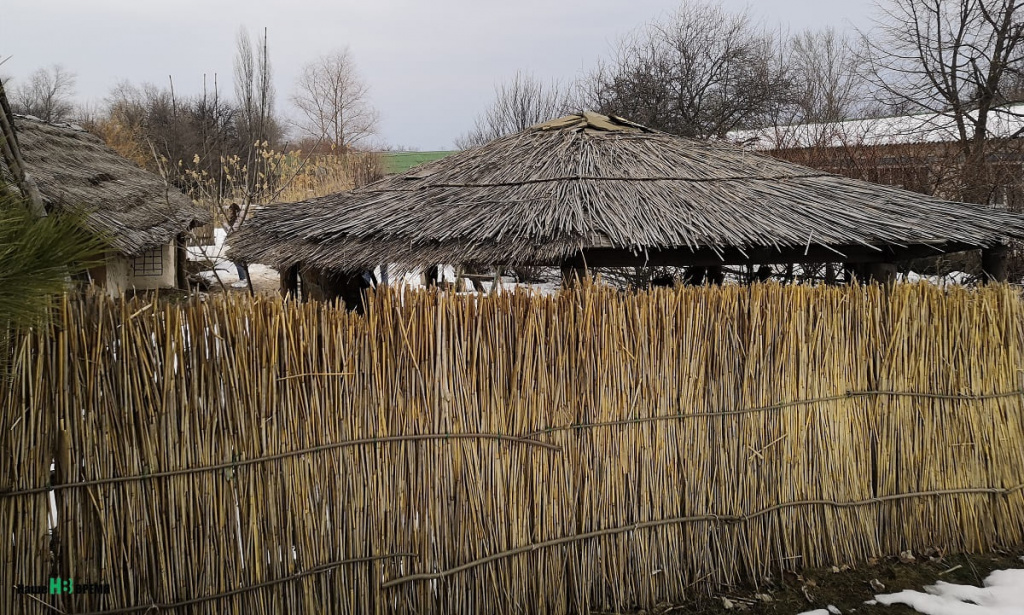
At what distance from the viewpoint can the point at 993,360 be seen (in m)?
3.52

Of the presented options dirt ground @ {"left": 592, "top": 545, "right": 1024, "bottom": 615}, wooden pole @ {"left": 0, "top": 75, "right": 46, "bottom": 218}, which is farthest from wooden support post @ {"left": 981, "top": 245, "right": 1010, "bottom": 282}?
wooden pole @ {"left": 0, "top": 75, "right": 46, "bottom": 218}

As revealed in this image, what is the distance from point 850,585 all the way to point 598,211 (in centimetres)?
297

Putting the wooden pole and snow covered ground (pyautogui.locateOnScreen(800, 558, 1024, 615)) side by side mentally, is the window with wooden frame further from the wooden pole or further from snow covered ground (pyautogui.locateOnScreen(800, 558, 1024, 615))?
snow covered ground (pyautogui.locateOnScreen(800, 558, 1024, 615))

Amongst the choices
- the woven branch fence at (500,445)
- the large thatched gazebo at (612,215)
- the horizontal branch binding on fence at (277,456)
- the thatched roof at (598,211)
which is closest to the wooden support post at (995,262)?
the large thatched gazebo at (612,215)

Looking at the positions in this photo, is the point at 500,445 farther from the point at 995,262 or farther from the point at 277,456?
the point at 995,262

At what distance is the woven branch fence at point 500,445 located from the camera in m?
2.31

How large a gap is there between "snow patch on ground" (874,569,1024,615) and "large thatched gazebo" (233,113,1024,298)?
237cm

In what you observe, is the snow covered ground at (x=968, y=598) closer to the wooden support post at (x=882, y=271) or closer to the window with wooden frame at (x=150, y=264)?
the wooden support post at (x=882, y=271)

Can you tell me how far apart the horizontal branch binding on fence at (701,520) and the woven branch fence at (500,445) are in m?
0.01

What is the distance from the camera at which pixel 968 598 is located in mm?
3133

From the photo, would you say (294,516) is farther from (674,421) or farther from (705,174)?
(705,174)

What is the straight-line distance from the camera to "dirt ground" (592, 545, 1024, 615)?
300 centimetres

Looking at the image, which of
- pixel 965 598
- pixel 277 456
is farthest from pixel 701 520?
pixel 277 456

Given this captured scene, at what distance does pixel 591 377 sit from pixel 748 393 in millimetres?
782
